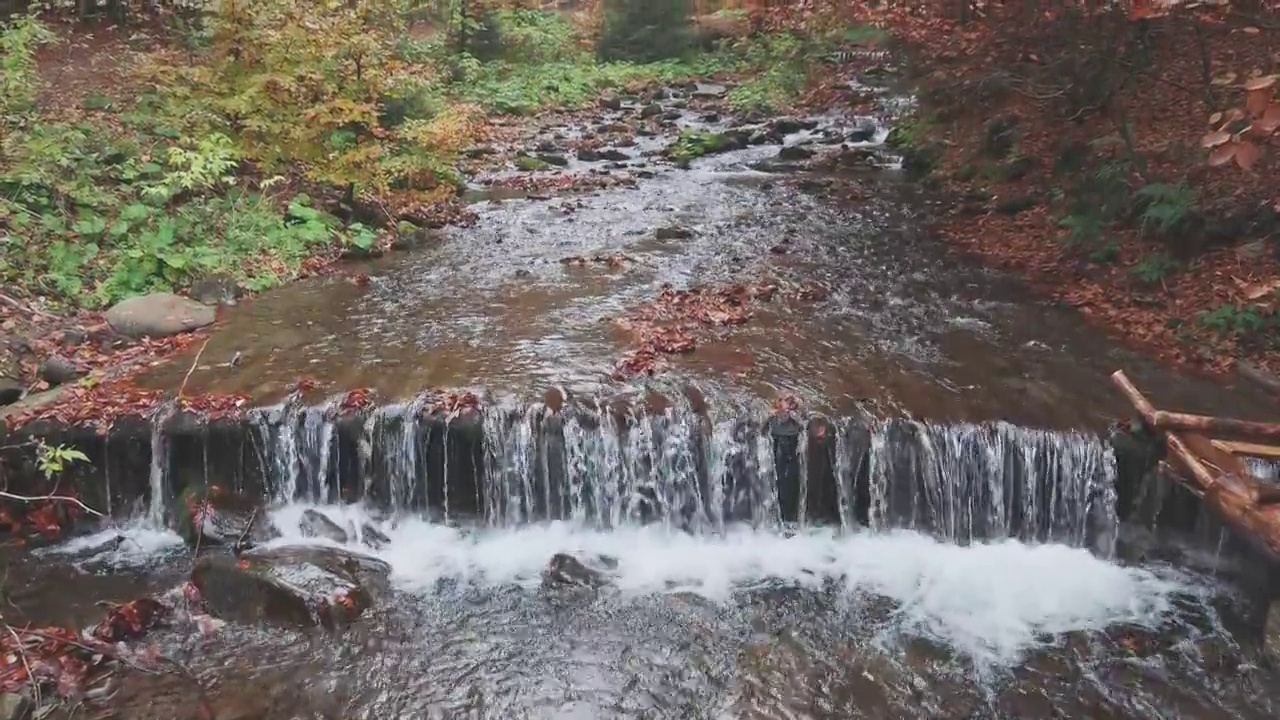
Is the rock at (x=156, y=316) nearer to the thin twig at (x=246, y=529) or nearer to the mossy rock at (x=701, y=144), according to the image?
the thin twig at (x=246, y=529)

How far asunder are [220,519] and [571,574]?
9.69 ft

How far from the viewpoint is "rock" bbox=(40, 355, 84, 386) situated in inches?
330

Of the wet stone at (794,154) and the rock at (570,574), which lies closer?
the rock at (570,574)

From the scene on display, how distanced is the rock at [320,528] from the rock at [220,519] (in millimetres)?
228

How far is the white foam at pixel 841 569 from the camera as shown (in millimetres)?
6492

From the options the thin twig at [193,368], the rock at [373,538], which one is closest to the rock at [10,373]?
the thin twig at [193,368]

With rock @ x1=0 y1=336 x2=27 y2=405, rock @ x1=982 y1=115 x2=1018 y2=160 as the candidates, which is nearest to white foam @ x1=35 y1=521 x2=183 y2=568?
rock @ x1=0 y1=336 x2=27 y2=405

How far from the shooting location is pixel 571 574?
7047 millimetres

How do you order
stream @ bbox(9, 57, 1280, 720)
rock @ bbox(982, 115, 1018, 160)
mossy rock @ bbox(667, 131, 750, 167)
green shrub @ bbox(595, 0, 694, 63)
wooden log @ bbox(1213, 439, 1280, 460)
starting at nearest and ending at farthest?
1. stream @ bbox(9, 57, 1280, 720)
2. wooden log @ bbox(1213, 439, 1280, 460)
3. rock @ bbox(982, 115, 1018, 160)
4. mossy rock @ bbox(667, 131, 750, 167)
5. green shrub @ bbox(595, 0, 694, 63)

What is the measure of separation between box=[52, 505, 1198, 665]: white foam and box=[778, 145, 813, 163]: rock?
12.7 meters

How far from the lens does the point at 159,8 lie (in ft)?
60.1

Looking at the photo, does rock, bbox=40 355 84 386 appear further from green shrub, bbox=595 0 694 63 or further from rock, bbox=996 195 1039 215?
green shrub, bbox=595 0 694 63

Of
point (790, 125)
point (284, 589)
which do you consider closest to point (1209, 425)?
point (284, 589)

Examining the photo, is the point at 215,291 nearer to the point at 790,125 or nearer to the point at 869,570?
the point at 869,570
